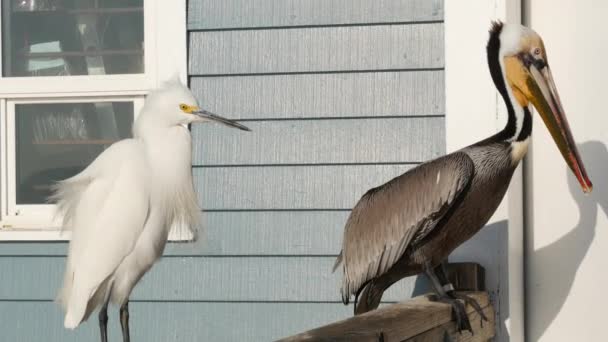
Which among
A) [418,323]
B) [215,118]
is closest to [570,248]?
[215,118]

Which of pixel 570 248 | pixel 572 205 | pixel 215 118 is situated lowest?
pixel 570 248

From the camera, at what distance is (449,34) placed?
13.8 ft

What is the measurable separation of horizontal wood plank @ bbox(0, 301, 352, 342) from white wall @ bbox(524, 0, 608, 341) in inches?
28.9

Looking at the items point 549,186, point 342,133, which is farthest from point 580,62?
point 342,133

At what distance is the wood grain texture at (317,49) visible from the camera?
4.25 meters

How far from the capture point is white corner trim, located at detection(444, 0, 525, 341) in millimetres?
4160

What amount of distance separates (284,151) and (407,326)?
1515 millimetres

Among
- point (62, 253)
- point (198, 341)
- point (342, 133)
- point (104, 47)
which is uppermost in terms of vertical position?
point (104, 47)

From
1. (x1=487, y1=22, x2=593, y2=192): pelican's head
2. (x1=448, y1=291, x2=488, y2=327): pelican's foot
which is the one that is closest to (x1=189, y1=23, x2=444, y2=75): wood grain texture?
(x1=487, y1=22, x2=593, y2=192): pelican's head

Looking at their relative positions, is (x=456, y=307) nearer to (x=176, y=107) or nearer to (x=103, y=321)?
(x=176, y=107)

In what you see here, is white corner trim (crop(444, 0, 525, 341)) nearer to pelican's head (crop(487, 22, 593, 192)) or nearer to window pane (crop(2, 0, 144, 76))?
pelican's head (crop(487, 22, 593, 192))

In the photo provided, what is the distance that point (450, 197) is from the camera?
3.65m

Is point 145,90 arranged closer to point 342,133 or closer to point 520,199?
point 342,133

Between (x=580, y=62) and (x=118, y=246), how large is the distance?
1.76 meters
